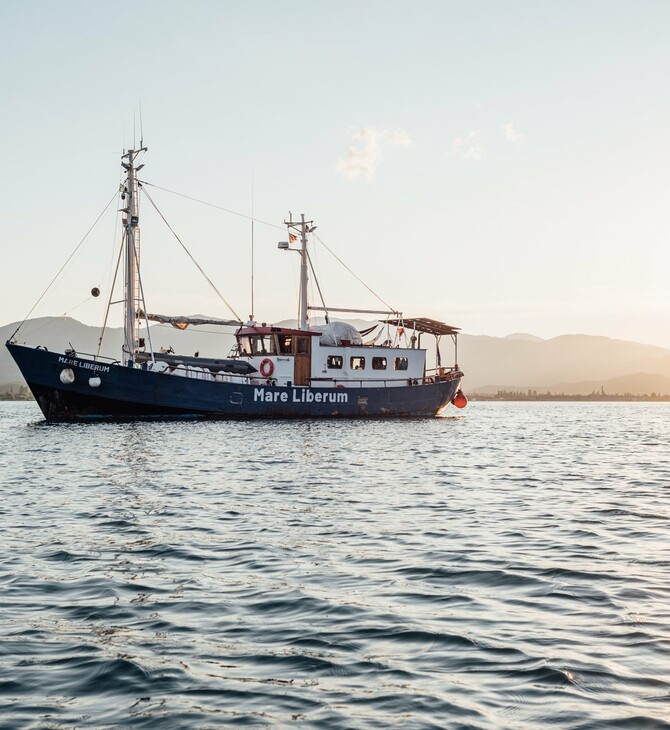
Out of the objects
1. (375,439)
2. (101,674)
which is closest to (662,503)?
(101,674)

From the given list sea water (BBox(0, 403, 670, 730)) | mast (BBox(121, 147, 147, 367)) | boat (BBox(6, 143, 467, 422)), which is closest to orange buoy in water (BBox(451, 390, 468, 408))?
boat (BBox(6, 143, 467, 422))

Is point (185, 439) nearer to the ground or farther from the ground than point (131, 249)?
nearer to the ground

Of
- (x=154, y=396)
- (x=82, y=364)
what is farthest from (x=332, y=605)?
(x=154, y=396)

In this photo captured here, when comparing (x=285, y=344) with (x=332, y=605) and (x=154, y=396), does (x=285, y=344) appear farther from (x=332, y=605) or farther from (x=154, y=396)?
(x=332, y=605)

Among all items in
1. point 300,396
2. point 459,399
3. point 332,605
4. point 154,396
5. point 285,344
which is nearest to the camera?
point 332,605

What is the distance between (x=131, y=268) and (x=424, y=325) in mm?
17904

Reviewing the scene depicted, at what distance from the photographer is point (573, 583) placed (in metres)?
8.11

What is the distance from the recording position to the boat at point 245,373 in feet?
121

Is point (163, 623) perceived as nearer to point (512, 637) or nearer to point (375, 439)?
point (512, 637)

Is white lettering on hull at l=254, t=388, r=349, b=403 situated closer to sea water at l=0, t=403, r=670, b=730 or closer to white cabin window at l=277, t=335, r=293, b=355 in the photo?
white cabin window at l=277, t=335, r=293, b=355

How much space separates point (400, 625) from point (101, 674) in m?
2.34

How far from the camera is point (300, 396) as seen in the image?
41.7 meters

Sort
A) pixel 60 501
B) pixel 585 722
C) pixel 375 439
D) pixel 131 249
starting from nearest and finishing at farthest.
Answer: pixel 585 722
pixel 60 501
pixel 375 439
pixel 131 249

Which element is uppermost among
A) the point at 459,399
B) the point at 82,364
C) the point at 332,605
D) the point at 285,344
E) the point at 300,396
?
the point at 285,344
